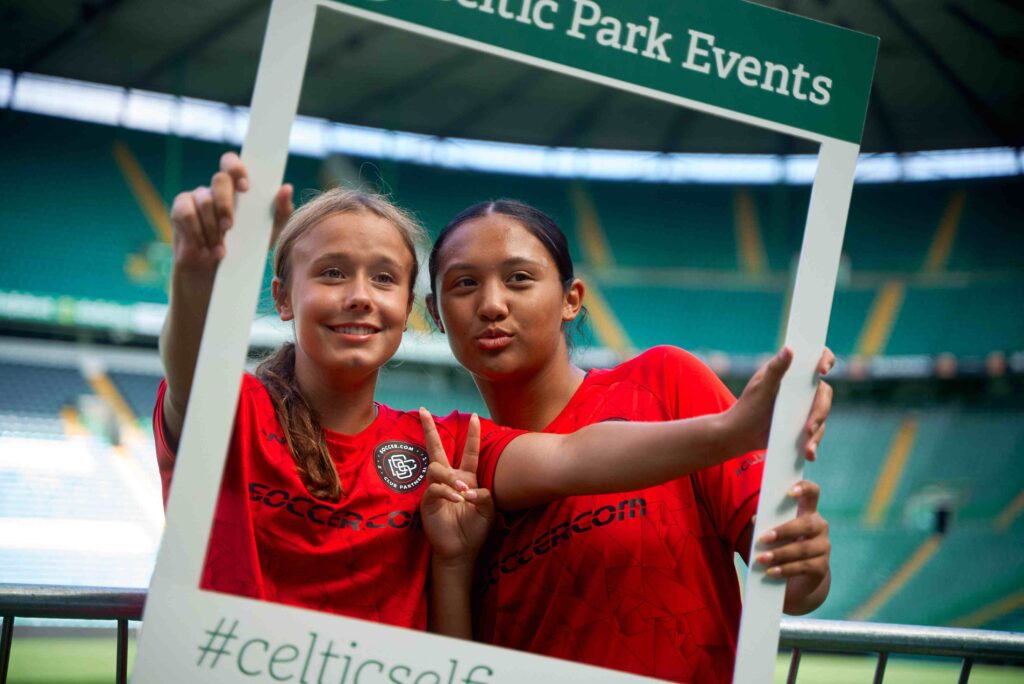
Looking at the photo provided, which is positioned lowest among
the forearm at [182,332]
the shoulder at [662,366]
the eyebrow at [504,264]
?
the forearm at [182,332]

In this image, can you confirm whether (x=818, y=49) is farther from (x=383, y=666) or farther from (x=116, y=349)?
(x=116, y=349)

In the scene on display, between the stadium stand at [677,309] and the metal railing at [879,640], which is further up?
the stadium stand at [677,309]

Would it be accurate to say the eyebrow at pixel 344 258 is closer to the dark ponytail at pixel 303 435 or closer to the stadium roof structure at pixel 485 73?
the dark ponytail at pixel 303 435

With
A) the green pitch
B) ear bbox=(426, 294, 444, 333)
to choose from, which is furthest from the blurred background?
ear bbox=(426, 294, 444, 333)

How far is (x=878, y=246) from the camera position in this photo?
38.7ft

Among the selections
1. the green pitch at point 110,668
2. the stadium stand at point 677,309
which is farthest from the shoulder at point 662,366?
the stadium stand at point 677,309

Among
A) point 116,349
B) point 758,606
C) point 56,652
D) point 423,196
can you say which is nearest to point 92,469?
point 116,349

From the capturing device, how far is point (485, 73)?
9.82 m

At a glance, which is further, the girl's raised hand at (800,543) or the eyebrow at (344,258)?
the eyebrow at (344,258)

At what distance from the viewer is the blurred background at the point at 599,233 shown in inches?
374

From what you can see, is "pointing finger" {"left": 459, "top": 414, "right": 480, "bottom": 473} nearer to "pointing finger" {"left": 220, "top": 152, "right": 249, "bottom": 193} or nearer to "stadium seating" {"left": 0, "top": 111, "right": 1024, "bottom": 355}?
"pointing finger" {"left": 220, "top": 152, "right": 249, "bottom": 193}

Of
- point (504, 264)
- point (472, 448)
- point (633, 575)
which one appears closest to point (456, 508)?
point (472, 448)

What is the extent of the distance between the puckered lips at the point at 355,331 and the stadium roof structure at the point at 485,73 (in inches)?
294

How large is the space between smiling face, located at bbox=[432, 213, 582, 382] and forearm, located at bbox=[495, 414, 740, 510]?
0.17 m
